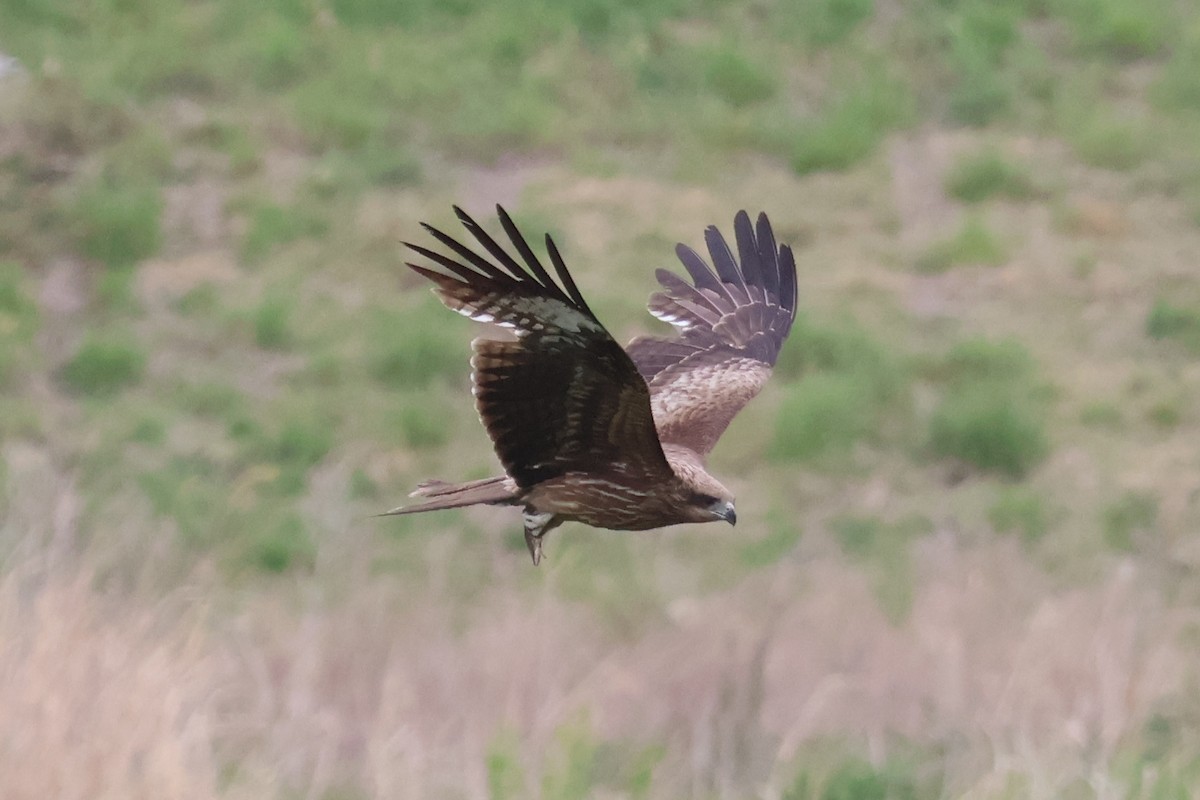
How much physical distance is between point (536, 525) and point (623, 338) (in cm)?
542

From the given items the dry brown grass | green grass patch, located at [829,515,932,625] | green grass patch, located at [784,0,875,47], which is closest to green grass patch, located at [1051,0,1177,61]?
green grass patch, located at [784,0,875,47]

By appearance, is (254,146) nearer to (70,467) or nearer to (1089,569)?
(70,467)

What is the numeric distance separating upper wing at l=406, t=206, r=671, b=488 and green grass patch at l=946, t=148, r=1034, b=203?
781 cm

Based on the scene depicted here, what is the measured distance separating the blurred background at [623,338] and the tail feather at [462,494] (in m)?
1.08

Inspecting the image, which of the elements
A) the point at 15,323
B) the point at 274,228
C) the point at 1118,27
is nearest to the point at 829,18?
the point at 1118,27

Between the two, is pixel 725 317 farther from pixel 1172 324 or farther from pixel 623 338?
pixel 1172 324

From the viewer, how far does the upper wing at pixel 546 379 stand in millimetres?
4133

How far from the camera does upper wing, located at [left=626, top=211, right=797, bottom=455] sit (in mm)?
5824

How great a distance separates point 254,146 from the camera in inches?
472

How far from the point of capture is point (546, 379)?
4.37 m

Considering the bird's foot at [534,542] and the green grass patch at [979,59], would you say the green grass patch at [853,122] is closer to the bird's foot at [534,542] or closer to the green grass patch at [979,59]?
the green grass patch at [979,59]

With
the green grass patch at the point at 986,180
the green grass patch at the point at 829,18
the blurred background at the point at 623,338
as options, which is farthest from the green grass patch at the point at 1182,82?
the green grass patch at the point at 829,18

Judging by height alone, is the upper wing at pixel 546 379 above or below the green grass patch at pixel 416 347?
above

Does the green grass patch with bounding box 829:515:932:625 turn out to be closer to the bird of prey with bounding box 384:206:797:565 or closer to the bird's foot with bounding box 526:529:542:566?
the bird of prey with bounding box 384:206:797:565
